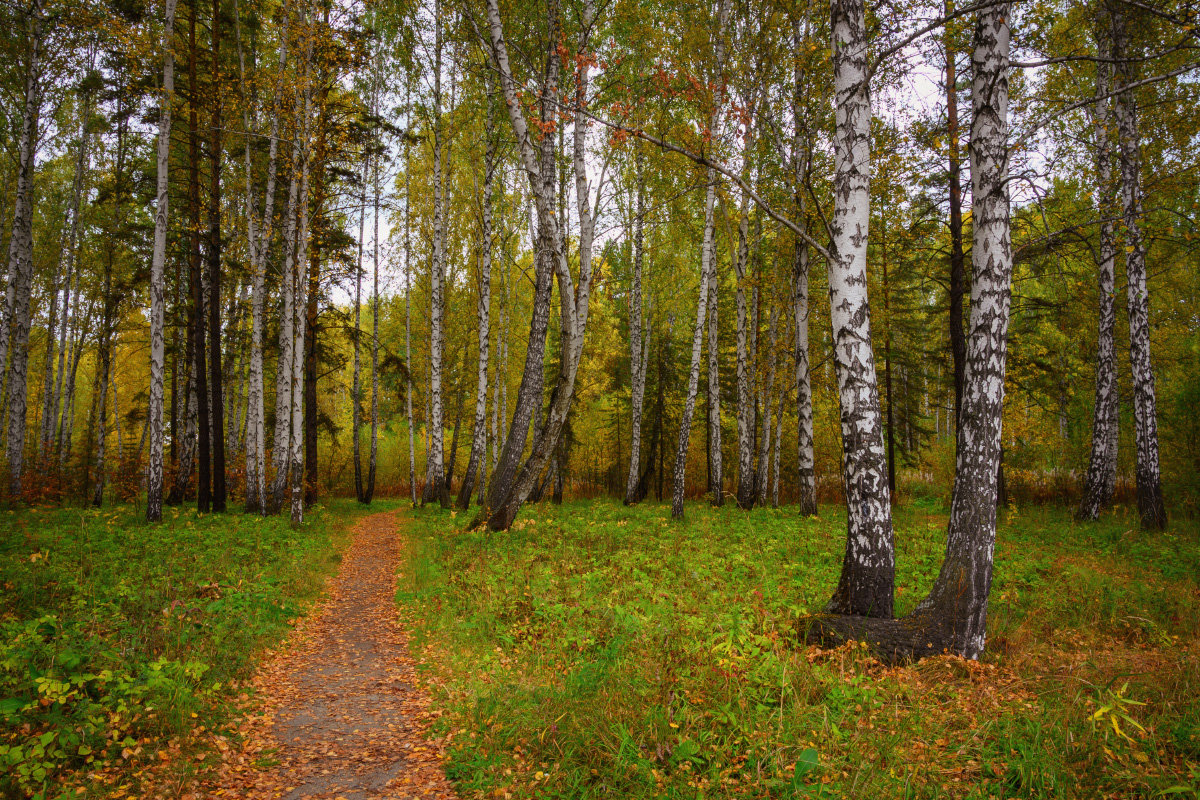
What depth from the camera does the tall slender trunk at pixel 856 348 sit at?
529cm

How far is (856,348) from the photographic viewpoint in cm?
538

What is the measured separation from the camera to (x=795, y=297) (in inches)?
551

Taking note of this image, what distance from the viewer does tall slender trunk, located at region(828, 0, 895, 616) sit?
5.29 m

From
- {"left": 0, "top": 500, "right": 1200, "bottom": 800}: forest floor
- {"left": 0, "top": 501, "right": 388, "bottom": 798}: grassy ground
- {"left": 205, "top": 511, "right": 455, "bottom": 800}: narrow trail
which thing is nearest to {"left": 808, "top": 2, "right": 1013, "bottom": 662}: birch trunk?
{"left": 0, "top": 500, "right": 1200, "bottom": 800}: forest floor

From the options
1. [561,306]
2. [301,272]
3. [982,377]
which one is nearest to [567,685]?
[982,377]

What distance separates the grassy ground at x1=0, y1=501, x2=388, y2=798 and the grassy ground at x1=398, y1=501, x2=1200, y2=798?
6.10 ft

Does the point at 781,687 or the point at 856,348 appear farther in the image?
the point at 856,348

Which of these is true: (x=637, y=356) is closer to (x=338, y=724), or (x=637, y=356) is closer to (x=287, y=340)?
(x=287, y=340)

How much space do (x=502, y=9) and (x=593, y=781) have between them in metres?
15.0

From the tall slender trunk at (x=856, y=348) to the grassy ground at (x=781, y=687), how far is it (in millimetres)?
777

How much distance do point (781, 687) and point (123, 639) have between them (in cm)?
533

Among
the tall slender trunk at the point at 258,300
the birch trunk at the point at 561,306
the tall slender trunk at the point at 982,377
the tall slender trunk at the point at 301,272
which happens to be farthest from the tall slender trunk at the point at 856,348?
the tall slender trunk at the point at 258,300

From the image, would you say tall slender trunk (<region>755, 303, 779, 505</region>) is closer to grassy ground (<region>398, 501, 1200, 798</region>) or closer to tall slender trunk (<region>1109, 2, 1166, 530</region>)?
tall slender trunk (<region>1109, 2, 1166, 530</region>)

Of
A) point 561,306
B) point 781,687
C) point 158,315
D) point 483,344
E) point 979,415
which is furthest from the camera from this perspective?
point 483,344
